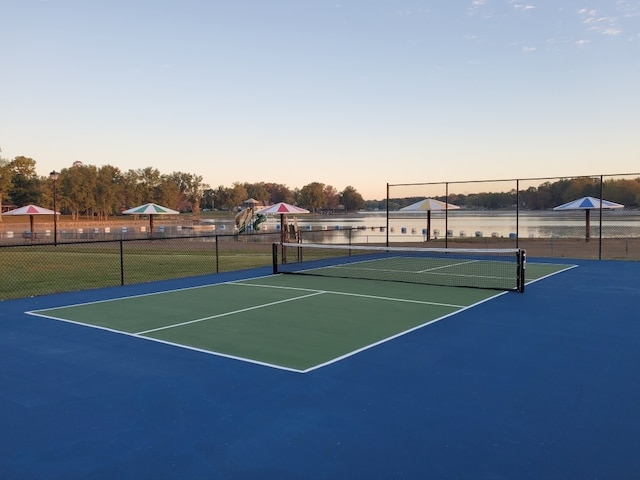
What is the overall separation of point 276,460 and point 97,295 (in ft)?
29.4

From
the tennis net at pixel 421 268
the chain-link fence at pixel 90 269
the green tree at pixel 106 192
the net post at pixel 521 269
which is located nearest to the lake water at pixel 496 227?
the tennis net at pixel 421 268

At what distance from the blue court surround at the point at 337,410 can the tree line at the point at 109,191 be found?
41.0 meters

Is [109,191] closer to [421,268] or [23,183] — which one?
[23,183]

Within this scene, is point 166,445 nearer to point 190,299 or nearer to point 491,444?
point 491,444

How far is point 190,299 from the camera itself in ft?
35.2

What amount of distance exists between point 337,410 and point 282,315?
4373mm

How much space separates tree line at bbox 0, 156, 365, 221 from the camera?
79.6m

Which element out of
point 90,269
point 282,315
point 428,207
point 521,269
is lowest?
point 90,269

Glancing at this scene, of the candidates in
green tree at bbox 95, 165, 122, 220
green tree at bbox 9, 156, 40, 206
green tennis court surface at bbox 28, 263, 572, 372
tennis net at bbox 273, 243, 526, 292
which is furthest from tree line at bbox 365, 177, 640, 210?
green tree at bbox 95, 165, 122, 220

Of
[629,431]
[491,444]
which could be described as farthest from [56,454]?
[629,431]

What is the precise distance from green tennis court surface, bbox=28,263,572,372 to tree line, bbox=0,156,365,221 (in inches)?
1432

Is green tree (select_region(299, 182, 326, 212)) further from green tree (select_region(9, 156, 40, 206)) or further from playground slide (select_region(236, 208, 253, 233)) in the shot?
playground slide (select_region(236, 208, 253, 233))

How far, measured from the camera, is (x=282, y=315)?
8914 millimetres

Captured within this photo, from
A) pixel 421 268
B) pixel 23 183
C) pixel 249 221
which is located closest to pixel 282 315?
pixel 421 268
